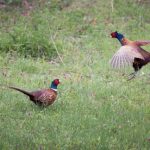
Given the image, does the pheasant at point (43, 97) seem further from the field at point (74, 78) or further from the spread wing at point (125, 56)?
the spread wing at point (125, 56)

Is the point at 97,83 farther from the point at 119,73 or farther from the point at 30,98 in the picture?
the point at 30,98

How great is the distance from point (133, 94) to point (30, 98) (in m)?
1.81

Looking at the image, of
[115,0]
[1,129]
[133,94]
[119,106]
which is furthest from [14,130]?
[115,0]

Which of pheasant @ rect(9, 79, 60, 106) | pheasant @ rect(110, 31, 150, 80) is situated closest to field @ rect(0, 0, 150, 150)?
pheasant @ rect(9, 79, 60, 106)

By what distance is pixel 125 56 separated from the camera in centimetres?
711

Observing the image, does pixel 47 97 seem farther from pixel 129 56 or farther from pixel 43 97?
pixel 129 56

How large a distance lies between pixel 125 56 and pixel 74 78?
2.34m

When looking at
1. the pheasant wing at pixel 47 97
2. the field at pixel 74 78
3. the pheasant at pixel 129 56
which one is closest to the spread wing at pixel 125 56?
the pheasant at pixel 129 56

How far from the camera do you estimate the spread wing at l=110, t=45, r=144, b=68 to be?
692 cm

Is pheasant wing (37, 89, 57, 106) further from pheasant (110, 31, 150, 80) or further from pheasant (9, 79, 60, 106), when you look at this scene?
pheasant (110, 31, 150, 80)

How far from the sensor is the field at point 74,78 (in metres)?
6.46

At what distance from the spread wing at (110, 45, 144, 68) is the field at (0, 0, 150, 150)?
0.74 metres

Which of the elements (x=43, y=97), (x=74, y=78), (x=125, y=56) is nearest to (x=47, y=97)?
(x=43, y=97)

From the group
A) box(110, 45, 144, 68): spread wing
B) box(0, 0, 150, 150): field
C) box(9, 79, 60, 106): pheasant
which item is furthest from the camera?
box(9, 79, 60, 106): pheasant
